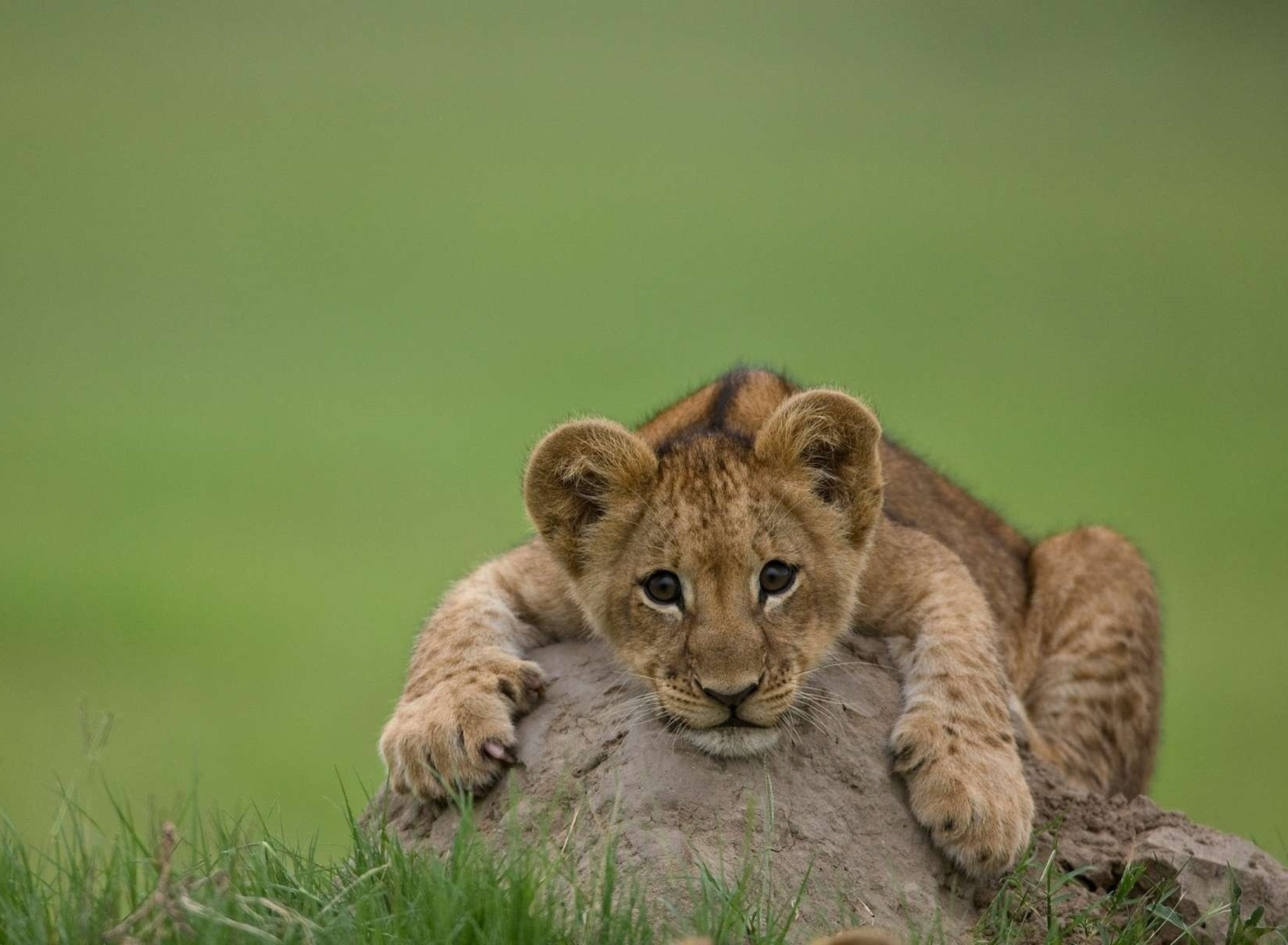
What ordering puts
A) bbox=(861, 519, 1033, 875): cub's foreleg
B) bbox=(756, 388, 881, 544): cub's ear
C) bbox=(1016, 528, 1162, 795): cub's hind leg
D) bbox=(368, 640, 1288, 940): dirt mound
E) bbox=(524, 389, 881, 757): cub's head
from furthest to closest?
bbox=(1016, 528, 1162, 795): cub's hind leg < bbox=(756, 388, 881, 544): cub's ear < bbox=(861, 519, 1033, 875): cub's foreleg < bbox=(524, 389, 881, 757): cub's head < bbox=(368, 640, 1288, 940): dirt mound

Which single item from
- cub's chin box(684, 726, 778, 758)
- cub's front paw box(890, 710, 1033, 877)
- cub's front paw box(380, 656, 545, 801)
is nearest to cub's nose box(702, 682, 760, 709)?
cub's chin box(684, 726, 778, 758)

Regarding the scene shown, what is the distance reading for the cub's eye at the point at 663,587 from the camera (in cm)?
573

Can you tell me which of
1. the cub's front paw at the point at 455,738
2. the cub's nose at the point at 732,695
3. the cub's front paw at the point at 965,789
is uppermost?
the cub's nose at the point at 732,695

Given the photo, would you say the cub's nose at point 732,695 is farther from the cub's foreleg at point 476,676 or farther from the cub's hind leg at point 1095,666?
the cub's hind leg at point 1095,666

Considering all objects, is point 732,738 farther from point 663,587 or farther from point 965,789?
point 965,789

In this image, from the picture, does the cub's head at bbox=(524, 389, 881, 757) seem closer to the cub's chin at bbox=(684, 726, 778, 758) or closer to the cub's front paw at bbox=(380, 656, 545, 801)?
the cub's chin at bbox=(684, 726, 778, 758)

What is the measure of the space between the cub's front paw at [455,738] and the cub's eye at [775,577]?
102cm

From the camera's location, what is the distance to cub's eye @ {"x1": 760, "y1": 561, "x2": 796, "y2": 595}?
5.74 meters

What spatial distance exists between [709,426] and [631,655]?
1.08 m

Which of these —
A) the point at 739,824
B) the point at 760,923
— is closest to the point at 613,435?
the point at 739,824

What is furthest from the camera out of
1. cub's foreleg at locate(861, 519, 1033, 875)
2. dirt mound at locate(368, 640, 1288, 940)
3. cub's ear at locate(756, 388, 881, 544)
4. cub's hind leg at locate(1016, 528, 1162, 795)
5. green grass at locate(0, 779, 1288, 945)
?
cub's hind leg at locate(1016, 528, 1162, 795)

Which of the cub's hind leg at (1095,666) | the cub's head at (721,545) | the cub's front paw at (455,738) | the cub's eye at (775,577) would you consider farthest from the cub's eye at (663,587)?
the cub's hind leg at (1095,666)

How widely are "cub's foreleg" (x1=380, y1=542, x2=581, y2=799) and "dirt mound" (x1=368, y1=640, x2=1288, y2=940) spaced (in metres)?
0.12

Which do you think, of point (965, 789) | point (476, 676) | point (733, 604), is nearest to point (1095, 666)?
point (965, 789)
